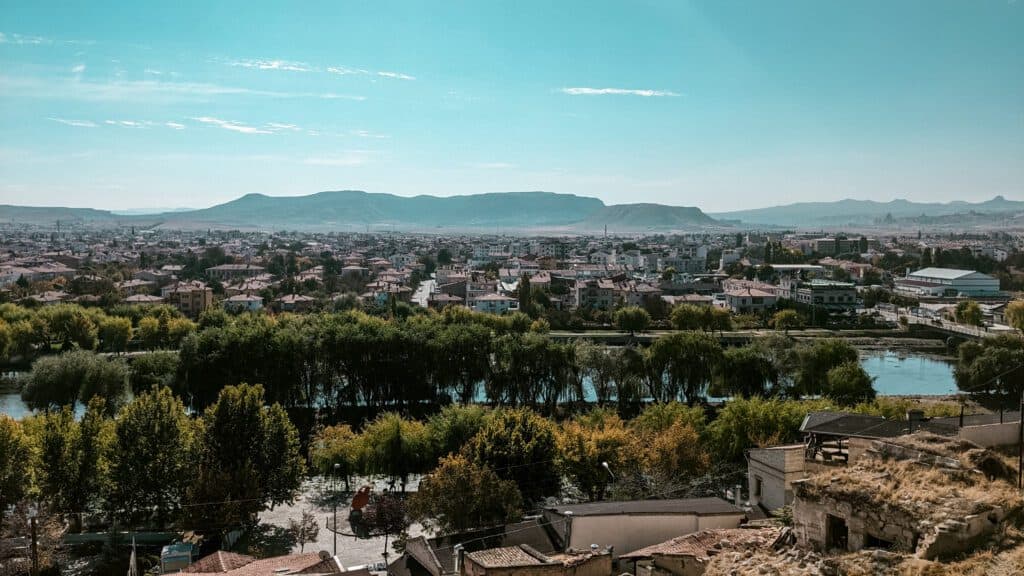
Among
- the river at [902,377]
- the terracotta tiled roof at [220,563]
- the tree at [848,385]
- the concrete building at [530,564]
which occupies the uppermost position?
the concrete building at [530,564]

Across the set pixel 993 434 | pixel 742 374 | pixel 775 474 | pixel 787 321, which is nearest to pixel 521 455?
pixel 775 474

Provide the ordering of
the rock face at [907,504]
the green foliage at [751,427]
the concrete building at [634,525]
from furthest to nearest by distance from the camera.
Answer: the green foliage at [751,427]
the concrete building at [634,525]
the rock face at [907,504]

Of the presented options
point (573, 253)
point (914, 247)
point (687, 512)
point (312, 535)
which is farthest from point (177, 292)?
point (914, 247)

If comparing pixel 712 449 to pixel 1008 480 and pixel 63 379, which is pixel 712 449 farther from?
pixel 63 379

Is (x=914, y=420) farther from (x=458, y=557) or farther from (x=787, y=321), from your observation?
(x=787, y=321)

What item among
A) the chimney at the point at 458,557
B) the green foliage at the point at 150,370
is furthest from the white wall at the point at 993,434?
the green foliage at the point at 150,370

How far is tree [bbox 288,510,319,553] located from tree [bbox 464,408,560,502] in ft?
13.2

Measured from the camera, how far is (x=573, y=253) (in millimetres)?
156500

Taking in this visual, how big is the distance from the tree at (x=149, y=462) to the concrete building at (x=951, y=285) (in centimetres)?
8573

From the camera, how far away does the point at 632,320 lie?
61969mm

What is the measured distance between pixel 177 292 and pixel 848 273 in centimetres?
7844

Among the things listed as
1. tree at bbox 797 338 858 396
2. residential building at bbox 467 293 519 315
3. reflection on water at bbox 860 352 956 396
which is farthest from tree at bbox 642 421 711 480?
residential building at bbox 467 293 519 315

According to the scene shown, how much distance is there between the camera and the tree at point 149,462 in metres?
19.4

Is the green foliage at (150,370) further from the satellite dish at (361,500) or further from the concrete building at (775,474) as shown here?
the concrete building at (775,474)
